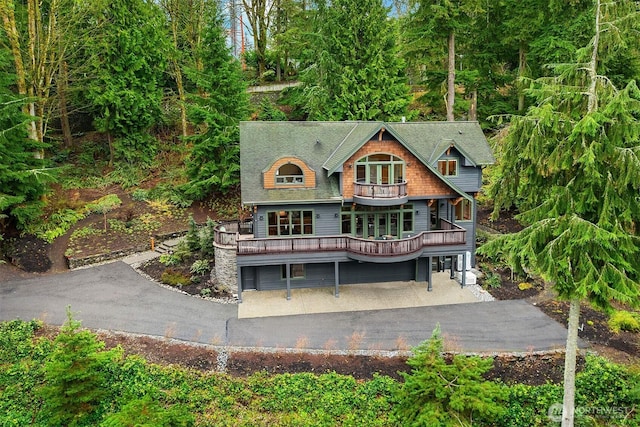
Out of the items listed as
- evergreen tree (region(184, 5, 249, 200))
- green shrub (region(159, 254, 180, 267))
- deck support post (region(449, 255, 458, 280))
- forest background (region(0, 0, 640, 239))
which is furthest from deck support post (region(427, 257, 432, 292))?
evergreen tree (region(184, 5, 249, 200))

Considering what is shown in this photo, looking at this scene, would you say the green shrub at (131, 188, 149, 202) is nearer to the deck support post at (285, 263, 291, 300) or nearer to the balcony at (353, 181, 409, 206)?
the deck support post at (285, 263, 291, 300)

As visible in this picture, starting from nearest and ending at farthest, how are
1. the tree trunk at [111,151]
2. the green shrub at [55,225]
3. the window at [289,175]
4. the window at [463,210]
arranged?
the window at [289,175] < the window at [463,210] < the green shrub at [55,225] < the tree trunk at [111,151]

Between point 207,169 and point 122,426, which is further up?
point 207,169

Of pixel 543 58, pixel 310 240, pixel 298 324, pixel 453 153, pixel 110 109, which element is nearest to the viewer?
pixel 298 324

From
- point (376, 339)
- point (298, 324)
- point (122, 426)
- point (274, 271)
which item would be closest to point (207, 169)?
point (274, 271)

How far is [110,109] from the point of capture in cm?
2792

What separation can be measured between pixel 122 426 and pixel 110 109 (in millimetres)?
23106

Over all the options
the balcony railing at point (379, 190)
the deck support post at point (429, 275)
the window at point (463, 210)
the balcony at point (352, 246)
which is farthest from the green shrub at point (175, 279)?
the window at point (463, 210)

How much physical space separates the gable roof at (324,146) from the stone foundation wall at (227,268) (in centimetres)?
268

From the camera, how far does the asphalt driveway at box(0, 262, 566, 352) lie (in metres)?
14.5

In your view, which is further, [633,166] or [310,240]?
[310,240]

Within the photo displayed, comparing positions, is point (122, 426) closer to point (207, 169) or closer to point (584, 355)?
point (584, 355)

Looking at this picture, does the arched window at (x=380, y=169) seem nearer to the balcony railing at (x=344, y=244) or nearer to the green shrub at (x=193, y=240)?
the balcony railing at (x=344, y=244)

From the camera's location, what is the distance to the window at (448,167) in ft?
65.8
